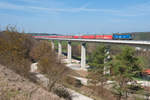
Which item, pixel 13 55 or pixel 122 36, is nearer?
pixel 13 55

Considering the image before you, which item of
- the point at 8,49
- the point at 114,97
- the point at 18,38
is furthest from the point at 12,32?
the point at 114,97

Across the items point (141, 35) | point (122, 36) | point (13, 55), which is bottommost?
point (13, 55)

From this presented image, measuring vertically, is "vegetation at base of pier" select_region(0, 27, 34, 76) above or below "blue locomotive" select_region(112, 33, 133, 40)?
below

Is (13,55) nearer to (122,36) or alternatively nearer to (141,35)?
(122,36)

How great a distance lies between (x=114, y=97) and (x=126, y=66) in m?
A: 4.86

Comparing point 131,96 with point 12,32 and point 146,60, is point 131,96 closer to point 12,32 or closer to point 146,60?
point 146,60

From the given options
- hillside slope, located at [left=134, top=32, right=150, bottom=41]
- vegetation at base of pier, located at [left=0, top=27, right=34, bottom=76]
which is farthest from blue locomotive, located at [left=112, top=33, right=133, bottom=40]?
vegetation at base of pier, located at [left=0, top=27, right=34, bottom=76]

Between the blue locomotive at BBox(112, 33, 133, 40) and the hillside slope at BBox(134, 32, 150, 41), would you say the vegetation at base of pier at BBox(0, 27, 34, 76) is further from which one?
the hillside slope at BBox(134, 32, 150, 41)

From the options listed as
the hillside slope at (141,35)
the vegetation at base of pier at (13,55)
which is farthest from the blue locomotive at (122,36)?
the vegetation at base of pier at (13,55)

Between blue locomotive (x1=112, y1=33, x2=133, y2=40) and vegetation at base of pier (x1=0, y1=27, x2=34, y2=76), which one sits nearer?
vegetation at base of pier (x1=0, y1=27, x2=34, y2=76)

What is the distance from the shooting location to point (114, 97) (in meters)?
20.6

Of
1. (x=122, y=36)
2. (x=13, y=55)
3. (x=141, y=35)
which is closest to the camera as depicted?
(x=13, y=55)

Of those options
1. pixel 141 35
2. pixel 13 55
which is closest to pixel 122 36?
pixel 141 35

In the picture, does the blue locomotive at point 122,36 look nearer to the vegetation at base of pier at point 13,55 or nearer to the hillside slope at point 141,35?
the hillside slope at point 141,35
